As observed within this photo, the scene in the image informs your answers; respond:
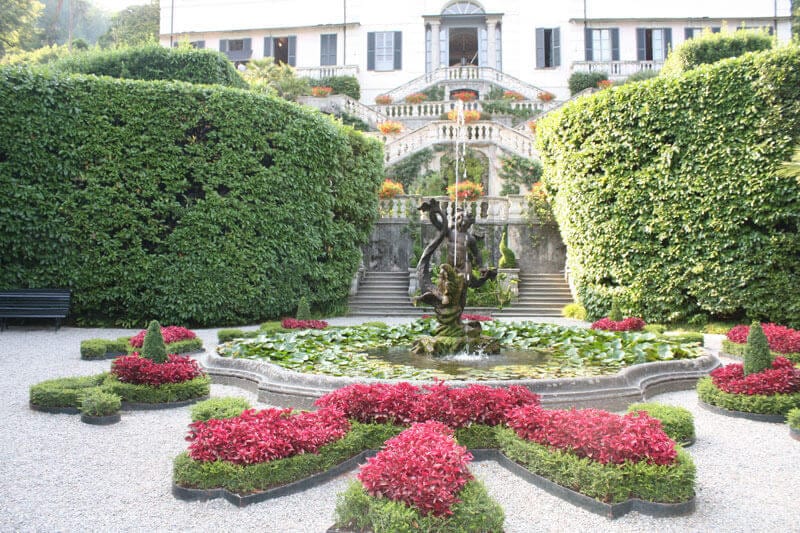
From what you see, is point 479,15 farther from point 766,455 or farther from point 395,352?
point 766,455

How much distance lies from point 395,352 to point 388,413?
13.3 feet

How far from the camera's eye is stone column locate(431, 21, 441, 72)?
121ft

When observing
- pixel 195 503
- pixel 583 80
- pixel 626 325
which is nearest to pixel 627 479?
pixel 195 503

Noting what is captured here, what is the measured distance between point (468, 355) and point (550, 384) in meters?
2.59

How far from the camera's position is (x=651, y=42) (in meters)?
35.6

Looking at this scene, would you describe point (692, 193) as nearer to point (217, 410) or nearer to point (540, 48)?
point (217, 410)

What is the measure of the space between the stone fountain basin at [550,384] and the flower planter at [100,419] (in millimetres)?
1742

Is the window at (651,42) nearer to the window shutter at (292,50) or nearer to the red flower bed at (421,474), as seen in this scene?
the window shutter at (292,50)

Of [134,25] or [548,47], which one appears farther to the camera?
[134,25]

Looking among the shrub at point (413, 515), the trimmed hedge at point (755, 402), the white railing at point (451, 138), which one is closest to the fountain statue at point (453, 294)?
the trimmed hedge at point (755, 402)

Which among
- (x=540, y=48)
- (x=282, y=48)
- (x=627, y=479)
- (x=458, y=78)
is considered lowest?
(x=627, y=479)

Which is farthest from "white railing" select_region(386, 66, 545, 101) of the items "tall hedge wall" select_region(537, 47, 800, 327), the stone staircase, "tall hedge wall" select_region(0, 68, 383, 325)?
"tall hedge wall" select_region(0, 68, 383, 325)

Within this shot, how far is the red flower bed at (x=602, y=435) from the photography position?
4.80 meters

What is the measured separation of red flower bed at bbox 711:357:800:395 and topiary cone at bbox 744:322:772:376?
7cm
